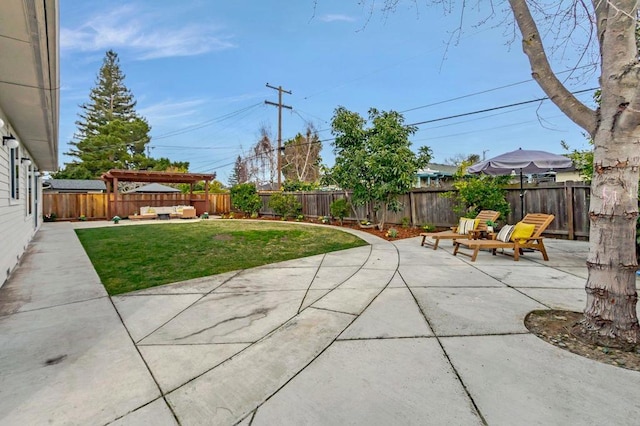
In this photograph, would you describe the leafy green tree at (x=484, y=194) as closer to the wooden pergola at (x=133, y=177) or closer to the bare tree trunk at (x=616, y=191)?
the bare tree trunk at (x=616, y=191)

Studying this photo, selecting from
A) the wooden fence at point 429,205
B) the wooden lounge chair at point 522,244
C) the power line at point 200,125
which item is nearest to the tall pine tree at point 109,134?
the power line at point 200,125

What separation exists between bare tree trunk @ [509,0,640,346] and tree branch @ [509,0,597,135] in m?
0.19

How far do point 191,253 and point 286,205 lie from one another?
878 centimetres

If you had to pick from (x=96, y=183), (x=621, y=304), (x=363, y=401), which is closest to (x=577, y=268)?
(x=621, y=304)

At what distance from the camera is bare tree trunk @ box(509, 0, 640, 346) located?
7.50 feet

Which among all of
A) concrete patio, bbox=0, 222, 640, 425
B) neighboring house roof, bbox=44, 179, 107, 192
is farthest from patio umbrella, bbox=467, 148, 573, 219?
neighboring house roof, bbox=44, 179, 107, 192

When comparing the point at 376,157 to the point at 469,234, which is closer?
the point at 469,234

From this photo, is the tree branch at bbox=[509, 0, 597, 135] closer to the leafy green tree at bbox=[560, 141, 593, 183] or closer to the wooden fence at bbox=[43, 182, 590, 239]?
the leafy green tree at bbox=[560, 141, 593, 183]

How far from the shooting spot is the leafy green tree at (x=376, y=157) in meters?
9.02

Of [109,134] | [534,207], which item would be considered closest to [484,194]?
[534,207]

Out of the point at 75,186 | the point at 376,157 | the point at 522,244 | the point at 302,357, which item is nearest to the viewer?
the point at 302,357

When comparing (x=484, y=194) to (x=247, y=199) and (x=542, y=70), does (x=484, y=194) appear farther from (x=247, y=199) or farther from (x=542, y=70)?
(x=247, y=199)

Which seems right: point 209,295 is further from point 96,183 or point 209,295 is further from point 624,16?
point 96,183

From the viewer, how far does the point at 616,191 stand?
2.31 metres
